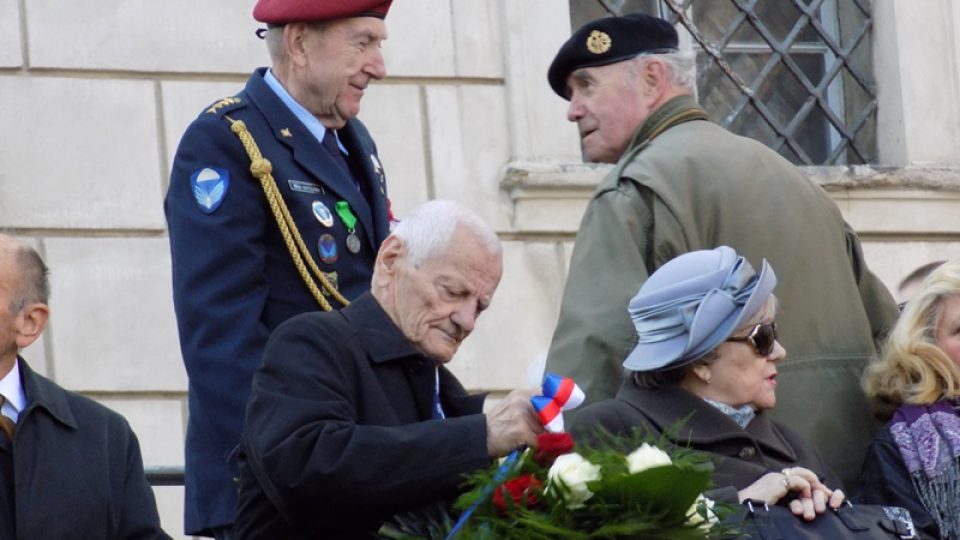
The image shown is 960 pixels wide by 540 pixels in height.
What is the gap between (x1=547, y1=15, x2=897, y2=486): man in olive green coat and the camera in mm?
5258

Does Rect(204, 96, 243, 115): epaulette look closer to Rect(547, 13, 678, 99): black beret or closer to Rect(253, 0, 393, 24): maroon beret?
Result: Rect(253, 0, 393, 24): maroon beret

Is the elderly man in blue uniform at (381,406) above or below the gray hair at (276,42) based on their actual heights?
below

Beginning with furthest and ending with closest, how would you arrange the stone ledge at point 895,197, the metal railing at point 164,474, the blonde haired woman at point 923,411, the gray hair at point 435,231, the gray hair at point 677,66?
1. the stone ledge at point 895,197
2. the metal railing at point 164,474
3. the gray hair at point 677,66
4. the blonde haired woman at point 923,411
5. the gray hair at point 435,231

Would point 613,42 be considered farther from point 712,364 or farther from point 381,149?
point 381,149

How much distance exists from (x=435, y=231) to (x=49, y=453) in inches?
39.8

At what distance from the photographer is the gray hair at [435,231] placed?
15.1ft

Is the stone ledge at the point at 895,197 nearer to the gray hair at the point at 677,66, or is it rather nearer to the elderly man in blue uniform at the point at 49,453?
the gray hair at the point at 677,66

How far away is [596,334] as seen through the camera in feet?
17.1

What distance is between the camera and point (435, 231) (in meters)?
4.62

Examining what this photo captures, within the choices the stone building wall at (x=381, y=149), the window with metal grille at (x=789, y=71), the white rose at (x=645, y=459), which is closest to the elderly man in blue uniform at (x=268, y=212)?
the white rose at (x=645, y=459)

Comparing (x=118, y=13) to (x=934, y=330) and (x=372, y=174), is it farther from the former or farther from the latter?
(x=934, y=330)

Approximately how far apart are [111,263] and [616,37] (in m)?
2.40

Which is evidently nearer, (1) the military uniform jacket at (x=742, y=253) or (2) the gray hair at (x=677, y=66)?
(1) the military uniform jacket at (x=742, y=253)

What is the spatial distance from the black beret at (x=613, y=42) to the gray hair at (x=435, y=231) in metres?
1.41
